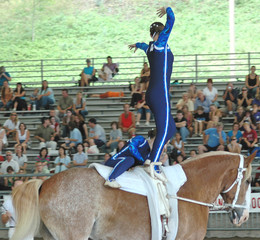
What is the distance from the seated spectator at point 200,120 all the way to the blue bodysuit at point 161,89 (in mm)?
7807

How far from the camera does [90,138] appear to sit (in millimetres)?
13758

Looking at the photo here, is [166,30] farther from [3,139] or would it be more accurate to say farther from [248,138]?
[3,139]

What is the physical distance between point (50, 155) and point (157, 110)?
7894 millimetres

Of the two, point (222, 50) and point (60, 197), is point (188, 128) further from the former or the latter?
point (222, 50)

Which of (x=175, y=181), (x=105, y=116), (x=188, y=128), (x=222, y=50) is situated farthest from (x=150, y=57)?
(x=222, y=50)

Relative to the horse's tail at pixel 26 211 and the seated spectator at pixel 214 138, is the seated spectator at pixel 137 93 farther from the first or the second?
the horse's tail at pixel 26 211

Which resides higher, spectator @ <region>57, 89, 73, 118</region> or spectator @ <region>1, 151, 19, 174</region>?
spectator @ <region>57, 89, 73, 118</region>

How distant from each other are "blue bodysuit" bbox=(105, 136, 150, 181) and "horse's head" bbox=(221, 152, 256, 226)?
0.98 metres

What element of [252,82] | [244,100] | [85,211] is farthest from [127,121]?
[85,211]

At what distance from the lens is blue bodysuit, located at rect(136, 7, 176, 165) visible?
5.86 meters

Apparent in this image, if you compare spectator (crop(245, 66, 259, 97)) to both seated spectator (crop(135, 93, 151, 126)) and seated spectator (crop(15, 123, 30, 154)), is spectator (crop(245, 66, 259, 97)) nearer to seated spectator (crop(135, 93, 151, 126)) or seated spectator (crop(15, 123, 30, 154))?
seated spectator (crop(135, 93, 151, 126))

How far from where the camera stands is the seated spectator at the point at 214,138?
41.5ft

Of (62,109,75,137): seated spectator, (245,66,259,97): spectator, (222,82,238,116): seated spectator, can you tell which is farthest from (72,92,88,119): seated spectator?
(245,66,259,97): spectator

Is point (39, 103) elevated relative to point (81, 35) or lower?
lower
